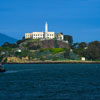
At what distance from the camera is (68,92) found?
141ft

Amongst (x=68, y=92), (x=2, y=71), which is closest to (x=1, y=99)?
(x=68, y=92)

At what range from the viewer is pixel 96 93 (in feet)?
137

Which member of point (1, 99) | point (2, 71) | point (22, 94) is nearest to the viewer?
point (1, 99)

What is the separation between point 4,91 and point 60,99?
9440 mm

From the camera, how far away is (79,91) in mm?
43562

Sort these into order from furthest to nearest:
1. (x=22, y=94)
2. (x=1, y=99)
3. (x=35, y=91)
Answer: (x=35, y=91)
(x=22, y=94)
(x=1, y=99)

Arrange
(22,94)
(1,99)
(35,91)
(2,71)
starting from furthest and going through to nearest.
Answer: (2,71), (35,91), (22,94), (1,99)

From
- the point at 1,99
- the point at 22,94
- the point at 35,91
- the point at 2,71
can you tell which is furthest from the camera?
the point at 2,71

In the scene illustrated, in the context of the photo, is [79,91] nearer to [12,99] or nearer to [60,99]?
[60,99]

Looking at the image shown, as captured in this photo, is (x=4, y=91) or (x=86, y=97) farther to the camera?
(x=4, y=91)

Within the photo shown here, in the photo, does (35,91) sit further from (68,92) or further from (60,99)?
(60,99)

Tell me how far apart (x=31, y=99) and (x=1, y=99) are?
133 inches

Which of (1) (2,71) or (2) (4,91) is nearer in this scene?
(2) (4,91)

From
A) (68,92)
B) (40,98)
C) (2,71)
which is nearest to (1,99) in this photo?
(40,98)
